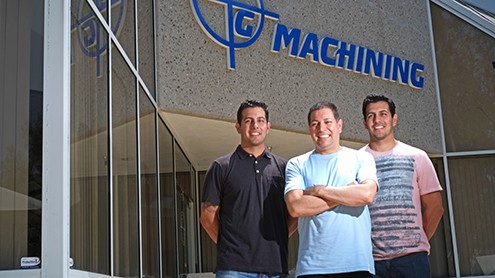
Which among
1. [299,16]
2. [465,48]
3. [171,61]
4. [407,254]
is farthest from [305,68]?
[407,254]

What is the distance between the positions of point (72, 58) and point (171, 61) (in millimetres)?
3517

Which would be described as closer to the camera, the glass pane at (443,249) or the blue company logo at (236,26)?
the blue company logo at (236,26)

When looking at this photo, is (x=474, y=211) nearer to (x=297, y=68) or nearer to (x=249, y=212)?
(x=297, y=68)

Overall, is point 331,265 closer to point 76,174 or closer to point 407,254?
point 407,254

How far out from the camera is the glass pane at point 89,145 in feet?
12.4

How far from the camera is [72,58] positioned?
3787mm

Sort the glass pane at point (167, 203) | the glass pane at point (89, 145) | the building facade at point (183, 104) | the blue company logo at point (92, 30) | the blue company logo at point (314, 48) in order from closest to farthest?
1. the building facade at point (183, 104)
2. the glass pane at point (89, 145)
3. the blue company logo at point (92, 30)
4. the glass pane at point (167, 203)
5. the blue company logo at point (314, 48)

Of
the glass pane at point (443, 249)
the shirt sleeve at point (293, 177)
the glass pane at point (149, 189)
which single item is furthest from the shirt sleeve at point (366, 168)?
the glass pane at point (443, 249)

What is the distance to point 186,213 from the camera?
10055mm

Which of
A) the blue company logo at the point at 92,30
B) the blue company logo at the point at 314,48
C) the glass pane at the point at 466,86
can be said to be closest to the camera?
the blue company logo at the point at 92,30

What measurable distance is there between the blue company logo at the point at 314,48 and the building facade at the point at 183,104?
20 mm

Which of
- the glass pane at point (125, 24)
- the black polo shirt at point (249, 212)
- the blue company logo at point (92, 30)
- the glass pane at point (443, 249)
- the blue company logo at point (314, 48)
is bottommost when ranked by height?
the glass pane at point (443, 249)

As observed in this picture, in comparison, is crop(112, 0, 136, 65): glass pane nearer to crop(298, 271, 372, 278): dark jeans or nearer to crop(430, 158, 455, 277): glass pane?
crop(298, 271, 372, 278): dark jeans

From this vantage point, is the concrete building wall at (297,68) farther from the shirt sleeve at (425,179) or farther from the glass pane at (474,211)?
the shirt sleeve at (425,179)
